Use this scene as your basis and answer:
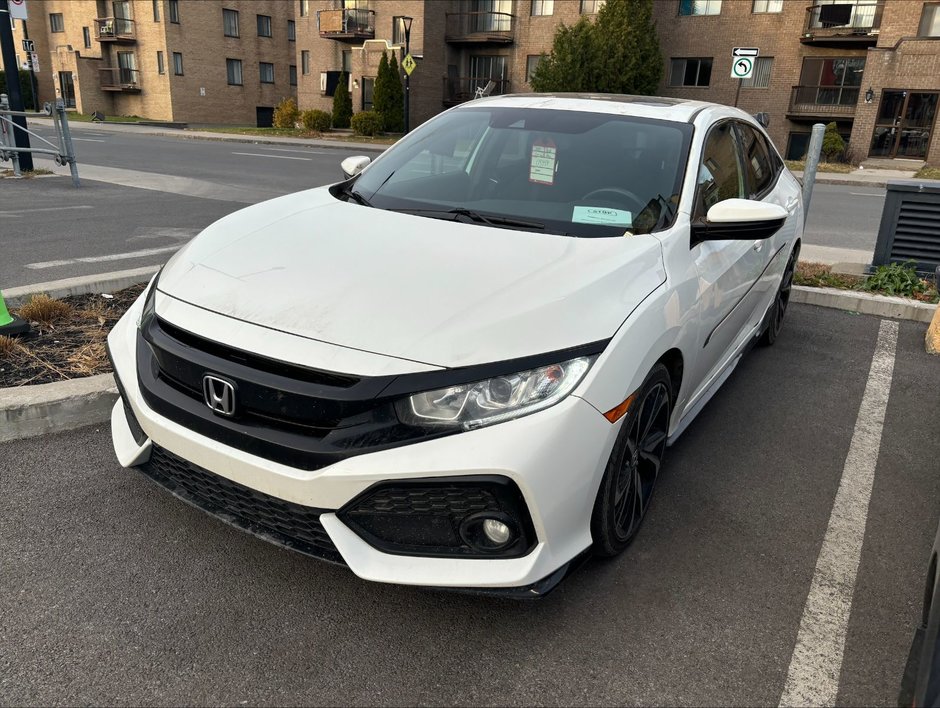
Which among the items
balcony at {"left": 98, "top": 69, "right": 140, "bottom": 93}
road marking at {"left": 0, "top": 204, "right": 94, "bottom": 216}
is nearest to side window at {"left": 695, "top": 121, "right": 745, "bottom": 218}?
road marking at {"left": 0, "top": 204, "right": 94, "bottom": 216}

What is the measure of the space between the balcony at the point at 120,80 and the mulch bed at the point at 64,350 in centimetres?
4890

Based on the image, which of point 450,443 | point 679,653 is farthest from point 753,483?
point 450,443

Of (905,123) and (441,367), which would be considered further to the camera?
(905,123)

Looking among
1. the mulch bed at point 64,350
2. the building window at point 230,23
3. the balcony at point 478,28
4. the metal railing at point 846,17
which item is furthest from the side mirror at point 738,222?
the building window at point 230,23

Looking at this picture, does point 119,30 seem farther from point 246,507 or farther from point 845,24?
point 246,507

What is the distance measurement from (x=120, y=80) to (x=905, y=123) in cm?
4447

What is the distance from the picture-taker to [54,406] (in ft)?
11.9

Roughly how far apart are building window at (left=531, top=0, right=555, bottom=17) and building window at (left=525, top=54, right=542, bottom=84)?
180 centimetres

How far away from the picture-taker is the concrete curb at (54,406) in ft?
11.6

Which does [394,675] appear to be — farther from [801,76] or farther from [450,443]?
[801,76]

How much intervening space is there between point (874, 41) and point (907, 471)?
30915 millimetres

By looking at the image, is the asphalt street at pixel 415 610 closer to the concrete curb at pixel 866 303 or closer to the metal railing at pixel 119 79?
the concrete curb at pixel 866 303

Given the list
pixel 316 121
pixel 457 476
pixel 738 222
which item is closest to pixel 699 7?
pixel 316 121

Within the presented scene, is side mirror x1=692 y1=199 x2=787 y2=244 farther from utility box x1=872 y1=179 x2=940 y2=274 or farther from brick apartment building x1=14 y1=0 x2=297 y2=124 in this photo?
brick apartment building x1=14 y1=0 x2=297 y2=124
